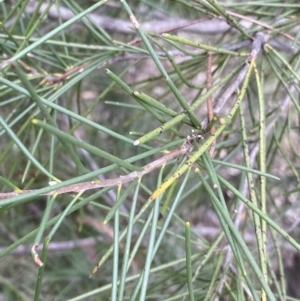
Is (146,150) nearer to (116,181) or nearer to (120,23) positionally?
(120,23)

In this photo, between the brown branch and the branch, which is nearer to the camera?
the brown branch

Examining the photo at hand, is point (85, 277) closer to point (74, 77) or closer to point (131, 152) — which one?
point (131, 152)

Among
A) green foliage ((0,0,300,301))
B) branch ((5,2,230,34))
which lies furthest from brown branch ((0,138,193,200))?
branch ((5,2,230,34))

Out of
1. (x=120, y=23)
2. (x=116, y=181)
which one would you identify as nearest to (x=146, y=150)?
(x=120, y=23)

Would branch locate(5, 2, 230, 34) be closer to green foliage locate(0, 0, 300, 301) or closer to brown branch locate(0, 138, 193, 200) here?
green foliage locate(0, 0, 300, 301)

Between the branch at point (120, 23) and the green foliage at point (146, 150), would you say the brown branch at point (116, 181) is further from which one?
the branch at point (120, 23)

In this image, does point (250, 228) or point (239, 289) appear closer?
point (239, 289)

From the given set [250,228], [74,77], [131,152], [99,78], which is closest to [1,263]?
[131,152]

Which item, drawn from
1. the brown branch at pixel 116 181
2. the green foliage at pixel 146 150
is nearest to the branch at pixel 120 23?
the green foliage at pixel 146 150
